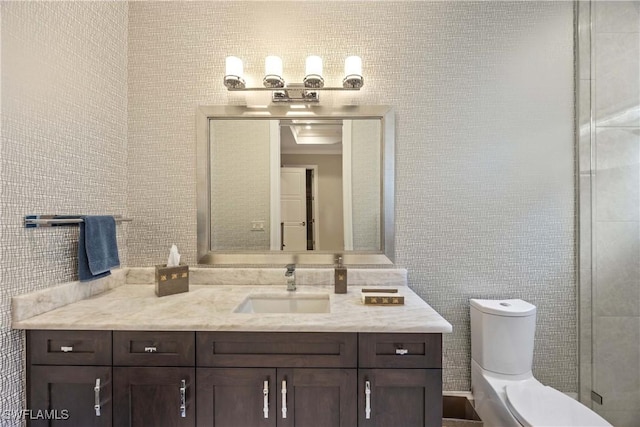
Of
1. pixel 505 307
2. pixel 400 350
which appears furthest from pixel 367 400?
pixel 505 307

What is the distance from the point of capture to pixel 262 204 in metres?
1.74

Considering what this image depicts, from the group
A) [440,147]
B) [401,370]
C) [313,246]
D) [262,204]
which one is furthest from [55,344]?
[440,147]

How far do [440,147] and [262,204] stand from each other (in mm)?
1132

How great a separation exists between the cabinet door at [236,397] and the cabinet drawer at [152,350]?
0.10 metres

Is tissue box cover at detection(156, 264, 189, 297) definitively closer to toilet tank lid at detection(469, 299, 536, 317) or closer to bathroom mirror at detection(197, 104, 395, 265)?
bathroom mirror at detection(197, 104, 395, 265)

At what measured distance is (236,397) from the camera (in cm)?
113

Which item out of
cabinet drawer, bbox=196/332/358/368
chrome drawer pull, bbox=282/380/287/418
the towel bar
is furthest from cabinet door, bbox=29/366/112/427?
chrome drawer pull, bbox=282/380/287/418

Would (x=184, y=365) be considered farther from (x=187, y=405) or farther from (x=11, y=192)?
(x=11, y=192)

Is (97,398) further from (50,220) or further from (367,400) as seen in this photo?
(367,400)

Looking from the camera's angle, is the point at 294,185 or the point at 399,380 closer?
the point at 399,380

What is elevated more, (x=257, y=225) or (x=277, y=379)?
(x=257, y=225)

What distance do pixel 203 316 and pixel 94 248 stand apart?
0.70 meters

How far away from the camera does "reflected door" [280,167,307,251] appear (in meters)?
1.74

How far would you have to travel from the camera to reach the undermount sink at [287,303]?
154 cm
